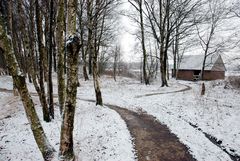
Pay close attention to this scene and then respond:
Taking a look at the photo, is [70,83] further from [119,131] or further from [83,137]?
[119,131]

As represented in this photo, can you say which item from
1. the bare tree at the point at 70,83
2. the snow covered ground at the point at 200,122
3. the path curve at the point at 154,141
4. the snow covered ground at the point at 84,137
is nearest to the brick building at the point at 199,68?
the snow covered ground at the point at 200,122

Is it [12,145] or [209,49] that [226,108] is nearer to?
[12,145]

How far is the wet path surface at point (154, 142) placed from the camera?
19.4 ft

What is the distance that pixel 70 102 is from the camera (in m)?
4.50

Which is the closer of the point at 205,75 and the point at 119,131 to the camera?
the point at 119,131

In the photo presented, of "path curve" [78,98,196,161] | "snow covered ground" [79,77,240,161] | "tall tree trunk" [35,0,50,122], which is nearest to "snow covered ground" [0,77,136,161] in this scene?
"path curve" [78,98,196,161]

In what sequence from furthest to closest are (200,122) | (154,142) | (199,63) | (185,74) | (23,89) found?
(185,74), (199,63), (200,122), (154,142), (23,89)

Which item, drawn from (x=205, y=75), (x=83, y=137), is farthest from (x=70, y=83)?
(x=205, y=75)

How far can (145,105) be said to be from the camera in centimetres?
1232

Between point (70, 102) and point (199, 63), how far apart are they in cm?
4071

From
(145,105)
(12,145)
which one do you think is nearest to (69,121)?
(12,145)

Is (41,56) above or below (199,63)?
below

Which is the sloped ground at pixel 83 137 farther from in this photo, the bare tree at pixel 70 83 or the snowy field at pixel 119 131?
the bare tree at pixel 70 83

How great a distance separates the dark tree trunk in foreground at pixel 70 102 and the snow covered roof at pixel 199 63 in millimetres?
36931
